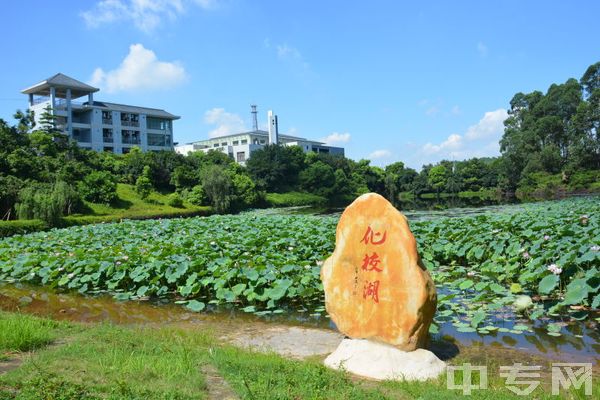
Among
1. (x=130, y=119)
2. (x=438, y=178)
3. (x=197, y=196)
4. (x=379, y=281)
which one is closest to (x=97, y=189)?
(x=197, y=196)

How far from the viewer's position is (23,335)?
412cm

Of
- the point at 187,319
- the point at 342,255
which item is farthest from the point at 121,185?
the point at 342,255

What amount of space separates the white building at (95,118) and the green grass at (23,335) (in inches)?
1629

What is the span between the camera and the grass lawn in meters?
2.83

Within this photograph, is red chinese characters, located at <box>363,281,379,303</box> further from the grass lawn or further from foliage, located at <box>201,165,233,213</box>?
foliage, located at <box>201,165,233,213</box>

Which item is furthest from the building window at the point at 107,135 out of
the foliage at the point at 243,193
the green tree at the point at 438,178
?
the green tree at the point at 438,178

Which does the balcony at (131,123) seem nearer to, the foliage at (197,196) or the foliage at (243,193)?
the foliage at (243,193)

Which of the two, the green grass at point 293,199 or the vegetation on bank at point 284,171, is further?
the green grass at point 293,199

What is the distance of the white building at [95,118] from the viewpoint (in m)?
44.7

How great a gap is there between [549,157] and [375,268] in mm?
44991

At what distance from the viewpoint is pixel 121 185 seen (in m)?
32.7

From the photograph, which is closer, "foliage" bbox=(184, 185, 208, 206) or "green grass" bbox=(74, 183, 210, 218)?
"green grass" bbox=(74, 183, 210, 218)

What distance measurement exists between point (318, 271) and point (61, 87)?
45213 millimetres

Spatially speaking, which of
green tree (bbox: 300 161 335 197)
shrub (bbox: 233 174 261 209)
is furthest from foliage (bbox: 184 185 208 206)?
green tree (bbox: 300 161 335 197)
